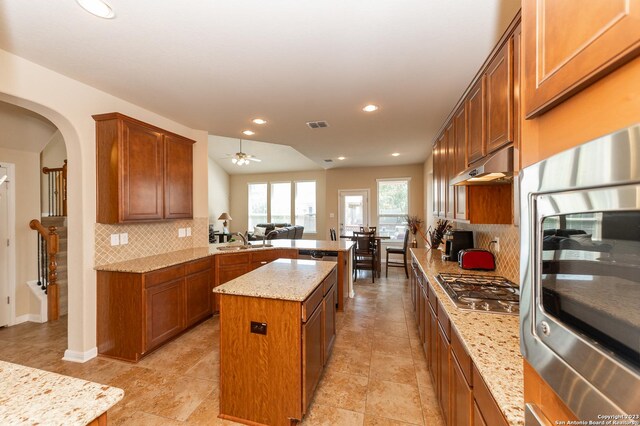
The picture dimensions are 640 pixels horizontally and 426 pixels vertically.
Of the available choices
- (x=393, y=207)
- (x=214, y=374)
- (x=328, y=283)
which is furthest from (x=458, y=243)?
(x=393, y=207)

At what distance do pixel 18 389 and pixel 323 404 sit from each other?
174 cm

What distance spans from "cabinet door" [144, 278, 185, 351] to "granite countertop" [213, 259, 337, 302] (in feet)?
3.71

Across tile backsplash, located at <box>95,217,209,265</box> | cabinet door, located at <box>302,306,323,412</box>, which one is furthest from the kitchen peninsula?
cabinet door, located at <box>302,306,323,412</box>

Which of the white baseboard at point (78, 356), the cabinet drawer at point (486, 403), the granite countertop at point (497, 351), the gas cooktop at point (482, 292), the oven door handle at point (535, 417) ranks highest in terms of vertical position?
the oven door handle at point (535, 417)

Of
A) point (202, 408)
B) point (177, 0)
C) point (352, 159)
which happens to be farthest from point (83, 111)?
point (352, 159)

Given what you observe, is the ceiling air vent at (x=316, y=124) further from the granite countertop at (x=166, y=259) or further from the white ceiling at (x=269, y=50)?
the granite countertop at (x=166, y=259)

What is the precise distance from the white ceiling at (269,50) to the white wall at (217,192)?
241 inches

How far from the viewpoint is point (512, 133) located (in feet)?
5.09

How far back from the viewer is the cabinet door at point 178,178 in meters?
3.16

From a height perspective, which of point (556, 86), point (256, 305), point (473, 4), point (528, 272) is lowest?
point (256, 305)

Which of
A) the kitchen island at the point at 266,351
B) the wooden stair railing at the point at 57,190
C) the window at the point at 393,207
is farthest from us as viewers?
the window at the point at 393,207

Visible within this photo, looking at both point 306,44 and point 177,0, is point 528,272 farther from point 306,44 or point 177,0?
point 177,0

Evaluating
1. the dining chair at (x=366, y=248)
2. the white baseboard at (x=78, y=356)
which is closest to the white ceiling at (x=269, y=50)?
the white baseboard at (x=78, y=356)

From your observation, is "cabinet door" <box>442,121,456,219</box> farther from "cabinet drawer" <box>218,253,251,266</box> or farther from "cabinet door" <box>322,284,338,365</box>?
"cabinet drawer" <box>218,253,251,266</box>
